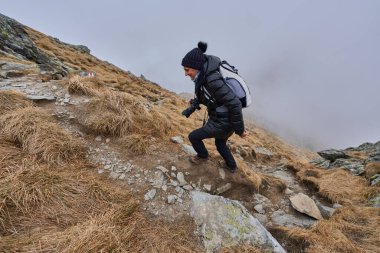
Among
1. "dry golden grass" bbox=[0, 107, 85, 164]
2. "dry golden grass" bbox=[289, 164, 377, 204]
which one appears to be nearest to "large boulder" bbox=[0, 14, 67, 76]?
"dry golden grass" bbox=[0, 107, 85, 164]

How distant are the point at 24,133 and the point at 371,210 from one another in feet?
26.2

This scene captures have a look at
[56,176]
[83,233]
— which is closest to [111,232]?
[83,233]

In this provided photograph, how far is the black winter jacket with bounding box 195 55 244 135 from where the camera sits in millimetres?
4254

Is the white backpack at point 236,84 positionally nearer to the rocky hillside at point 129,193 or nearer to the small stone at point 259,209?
the rocky hillside at point 129,193

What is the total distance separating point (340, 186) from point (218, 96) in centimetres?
578

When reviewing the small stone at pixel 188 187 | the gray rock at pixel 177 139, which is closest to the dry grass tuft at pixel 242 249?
the small stone at pixel 188 187

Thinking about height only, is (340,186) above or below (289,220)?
above

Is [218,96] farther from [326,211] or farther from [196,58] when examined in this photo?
[326,211]

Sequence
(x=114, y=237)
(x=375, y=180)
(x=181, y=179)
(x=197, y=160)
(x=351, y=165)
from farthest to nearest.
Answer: (x=351, y=165)
(x=375, y=180)
(x=197, y=160)
(x=181, y=179)
(x=114, y=237)

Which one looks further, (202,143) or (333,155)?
(333,155)

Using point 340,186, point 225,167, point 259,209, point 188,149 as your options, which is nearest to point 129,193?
point 188,149

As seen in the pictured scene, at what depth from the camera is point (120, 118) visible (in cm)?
601

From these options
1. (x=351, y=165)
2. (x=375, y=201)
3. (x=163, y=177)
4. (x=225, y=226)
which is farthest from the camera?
(x=351, y=165)

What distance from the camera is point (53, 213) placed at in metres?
3.38
